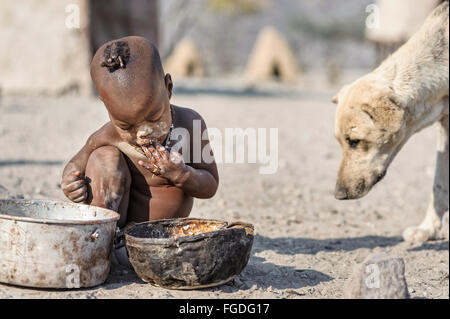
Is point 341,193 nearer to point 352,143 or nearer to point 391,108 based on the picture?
point 352,143

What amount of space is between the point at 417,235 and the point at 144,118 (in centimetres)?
243

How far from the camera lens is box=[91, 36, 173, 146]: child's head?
269 centimetres

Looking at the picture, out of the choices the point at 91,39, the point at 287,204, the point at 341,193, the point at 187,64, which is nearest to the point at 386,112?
the point at 341,193

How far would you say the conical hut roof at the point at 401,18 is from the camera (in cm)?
1421

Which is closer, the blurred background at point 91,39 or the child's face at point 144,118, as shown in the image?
the child's face at point 144,118

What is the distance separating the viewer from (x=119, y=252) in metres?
3.06

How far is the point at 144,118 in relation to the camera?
9.14 ft

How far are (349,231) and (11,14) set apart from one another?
8.70m

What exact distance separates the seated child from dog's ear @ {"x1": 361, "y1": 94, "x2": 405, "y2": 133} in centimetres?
134

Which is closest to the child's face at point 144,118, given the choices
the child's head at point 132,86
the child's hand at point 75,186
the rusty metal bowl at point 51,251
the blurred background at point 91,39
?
the child's head at point 132,86

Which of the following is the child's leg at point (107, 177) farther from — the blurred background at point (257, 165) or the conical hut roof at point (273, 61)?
the conical hut roof at point (273, 61)

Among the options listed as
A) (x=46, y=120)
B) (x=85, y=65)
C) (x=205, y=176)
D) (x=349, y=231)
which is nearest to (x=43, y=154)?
(x=46, y=120)

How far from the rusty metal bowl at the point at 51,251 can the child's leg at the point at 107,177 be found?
0.98ft

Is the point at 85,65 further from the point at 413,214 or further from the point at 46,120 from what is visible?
the point at 413,214
